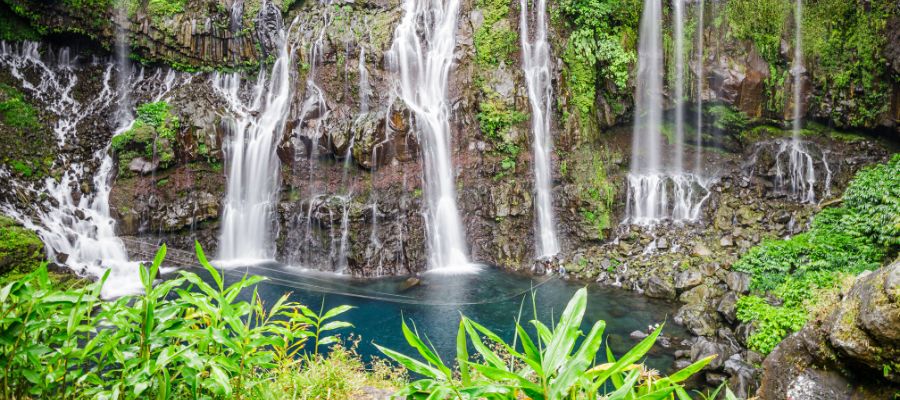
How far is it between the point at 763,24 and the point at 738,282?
8.61m

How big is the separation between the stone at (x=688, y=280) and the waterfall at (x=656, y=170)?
3.10 m

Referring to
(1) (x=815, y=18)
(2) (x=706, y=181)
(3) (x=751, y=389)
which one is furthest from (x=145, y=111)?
(1) (x=815, y=18)

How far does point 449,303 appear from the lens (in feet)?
35.2

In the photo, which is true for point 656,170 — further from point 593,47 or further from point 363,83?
point 363,83

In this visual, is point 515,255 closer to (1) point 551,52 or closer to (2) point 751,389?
(1) point 551,52

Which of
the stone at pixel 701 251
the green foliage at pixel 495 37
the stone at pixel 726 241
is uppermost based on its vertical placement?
the green foliage at pixel 495 37

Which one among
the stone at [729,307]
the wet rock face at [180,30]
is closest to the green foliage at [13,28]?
the wet rock face at [180,30]

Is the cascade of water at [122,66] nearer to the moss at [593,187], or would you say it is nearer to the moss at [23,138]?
the moss at [23,138]

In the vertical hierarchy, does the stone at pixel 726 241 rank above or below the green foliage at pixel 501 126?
below

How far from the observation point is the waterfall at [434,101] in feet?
44.5

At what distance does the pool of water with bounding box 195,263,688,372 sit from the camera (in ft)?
30.0

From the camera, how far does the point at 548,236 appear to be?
13.8 m

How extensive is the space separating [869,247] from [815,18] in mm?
8637

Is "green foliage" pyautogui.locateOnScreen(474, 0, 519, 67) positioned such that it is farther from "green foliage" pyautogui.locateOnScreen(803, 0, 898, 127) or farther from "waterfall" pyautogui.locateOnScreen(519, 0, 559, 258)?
"green foliage" pyautogui.locateOnScreen(803, 0, 898, 127)
